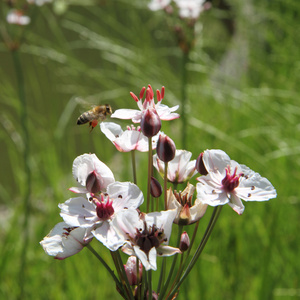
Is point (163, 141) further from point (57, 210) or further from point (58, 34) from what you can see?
point (58, 34)

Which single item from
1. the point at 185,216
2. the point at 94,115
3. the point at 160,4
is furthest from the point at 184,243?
the point at 160,4

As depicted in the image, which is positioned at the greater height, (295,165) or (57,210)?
(295,165)

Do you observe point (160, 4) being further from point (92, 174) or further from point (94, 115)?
point (92, 174)

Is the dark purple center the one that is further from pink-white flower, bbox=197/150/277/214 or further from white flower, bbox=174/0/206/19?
white flower, bbox=174/0/206/19

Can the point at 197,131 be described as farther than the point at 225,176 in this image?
Yes

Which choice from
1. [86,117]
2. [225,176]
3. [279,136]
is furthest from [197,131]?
[225,176]

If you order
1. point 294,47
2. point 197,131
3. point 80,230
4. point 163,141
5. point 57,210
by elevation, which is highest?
point 163,141

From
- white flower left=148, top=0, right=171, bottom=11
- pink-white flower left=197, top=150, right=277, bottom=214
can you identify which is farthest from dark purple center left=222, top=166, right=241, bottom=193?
white flower left=148, top=0, right=171, bottom=11
